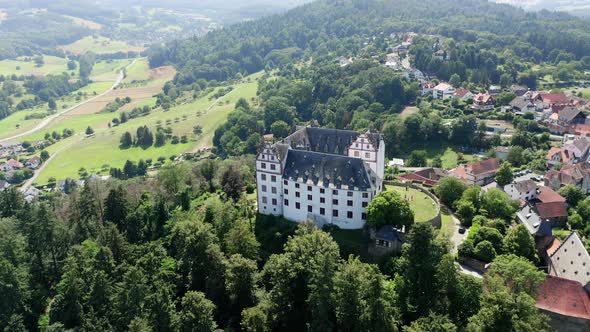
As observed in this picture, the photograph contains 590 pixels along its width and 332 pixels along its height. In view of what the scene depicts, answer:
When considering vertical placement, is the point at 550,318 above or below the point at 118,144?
above

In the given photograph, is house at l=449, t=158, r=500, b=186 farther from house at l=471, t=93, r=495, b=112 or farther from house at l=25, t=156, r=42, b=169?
house at l=25, t=156, r=42, b=169

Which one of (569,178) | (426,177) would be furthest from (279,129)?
(569,178)

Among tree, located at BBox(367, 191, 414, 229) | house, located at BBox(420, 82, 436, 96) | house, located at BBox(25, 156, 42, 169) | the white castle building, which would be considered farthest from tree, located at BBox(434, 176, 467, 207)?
house, located at BBox(25, 156, 42, 169)

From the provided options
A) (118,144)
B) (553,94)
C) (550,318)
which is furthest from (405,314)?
(118,144)

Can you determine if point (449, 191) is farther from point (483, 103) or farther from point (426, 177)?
point (483, 103)

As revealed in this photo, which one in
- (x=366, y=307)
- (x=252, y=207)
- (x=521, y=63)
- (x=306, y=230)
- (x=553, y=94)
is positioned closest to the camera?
(x=366, y=307)

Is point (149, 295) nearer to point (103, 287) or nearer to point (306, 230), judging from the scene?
point (103, 287)
